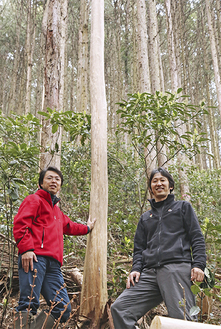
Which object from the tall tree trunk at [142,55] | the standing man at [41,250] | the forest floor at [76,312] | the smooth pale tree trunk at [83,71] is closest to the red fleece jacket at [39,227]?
the standing man at [41,250]

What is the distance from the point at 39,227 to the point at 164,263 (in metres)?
1.18

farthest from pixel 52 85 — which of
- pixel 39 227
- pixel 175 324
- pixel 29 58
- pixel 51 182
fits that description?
pixel 29 58

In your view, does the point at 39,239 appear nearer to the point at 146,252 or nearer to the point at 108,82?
the point at 146,252

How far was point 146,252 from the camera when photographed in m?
2.46

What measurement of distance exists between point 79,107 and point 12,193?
25.1ft

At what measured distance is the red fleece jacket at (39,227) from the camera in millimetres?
2355

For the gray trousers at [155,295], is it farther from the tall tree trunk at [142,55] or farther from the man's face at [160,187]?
the tall tree trunk at [142,55]

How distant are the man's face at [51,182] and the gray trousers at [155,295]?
47.8 inches

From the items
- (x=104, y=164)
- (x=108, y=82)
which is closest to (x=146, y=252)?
(x=104, y=164)

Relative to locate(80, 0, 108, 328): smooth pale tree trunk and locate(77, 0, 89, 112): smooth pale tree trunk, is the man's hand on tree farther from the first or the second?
locate(77, 0, 89, 112): smooth pale tree trunk

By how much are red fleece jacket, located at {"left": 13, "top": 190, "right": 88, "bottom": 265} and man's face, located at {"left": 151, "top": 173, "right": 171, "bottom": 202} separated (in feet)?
3.41

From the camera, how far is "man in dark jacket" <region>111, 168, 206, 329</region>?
84.2 inches

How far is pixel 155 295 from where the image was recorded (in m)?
2.32

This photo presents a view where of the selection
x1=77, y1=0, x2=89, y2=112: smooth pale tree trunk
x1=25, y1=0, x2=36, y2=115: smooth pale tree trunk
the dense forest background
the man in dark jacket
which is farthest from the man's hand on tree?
x1=25, y1=0, x2=36, y2=115: smooth pale tree trunk
